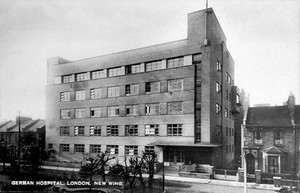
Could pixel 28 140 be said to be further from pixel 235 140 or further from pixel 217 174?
pixel 235 140

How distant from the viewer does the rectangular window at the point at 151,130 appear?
30609mm

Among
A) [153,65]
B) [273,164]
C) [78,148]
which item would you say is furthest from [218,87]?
[78,148]

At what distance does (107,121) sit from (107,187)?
1869 cm

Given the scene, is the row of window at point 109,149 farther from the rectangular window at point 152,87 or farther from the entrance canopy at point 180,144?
the rectangular window at point 152,87

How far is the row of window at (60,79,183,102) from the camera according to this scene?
1184 inches

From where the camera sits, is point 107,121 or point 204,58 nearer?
point 204,58

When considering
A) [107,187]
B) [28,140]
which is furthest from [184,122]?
[28,140]

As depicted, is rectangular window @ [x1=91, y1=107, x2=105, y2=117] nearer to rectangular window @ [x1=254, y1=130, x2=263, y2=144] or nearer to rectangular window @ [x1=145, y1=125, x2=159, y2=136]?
rectangular window @ [x1=145, y1=125, x2=159, y2=136]

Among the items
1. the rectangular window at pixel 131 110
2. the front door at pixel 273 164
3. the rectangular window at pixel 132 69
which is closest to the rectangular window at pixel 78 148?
the rectangular window at pixel 131 110

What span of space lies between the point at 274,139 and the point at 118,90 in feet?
66.4

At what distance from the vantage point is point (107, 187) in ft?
54.0

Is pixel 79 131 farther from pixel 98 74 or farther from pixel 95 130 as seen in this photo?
pixel 98 74

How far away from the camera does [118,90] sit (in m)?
34.3

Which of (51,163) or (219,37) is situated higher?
(219,37)
